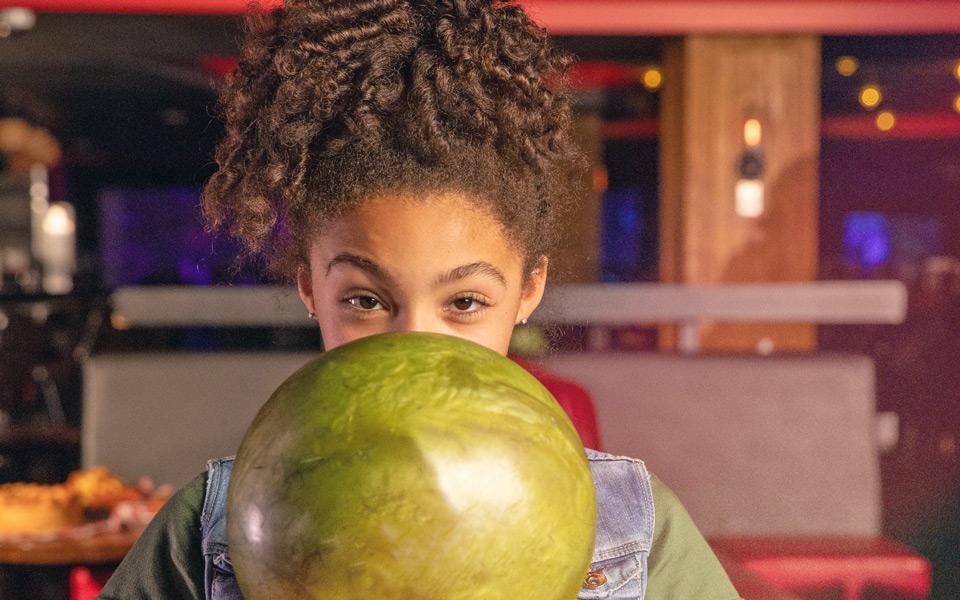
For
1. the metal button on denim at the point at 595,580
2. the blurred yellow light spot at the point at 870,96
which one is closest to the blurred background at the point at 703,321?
the blurred yellow light spot at the point at 870,96

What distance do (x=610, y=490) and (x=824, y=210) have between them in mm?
15406

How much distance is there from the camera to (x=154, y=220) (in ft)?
53.1

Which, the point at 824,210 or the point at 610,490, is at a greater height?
the point at 824,210

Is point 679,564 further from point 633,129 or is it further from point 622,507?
point 633,129

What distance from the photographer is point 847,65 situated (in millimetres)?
9992

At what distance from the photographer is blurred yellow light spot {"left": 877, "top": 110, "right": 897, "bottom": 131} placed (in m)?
13.3

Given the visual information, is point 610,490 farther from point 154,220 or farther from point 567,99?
point 154,220

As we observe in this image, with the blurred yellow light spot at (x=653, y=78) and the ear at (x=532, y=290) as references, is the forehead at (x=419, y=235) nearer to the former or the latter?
the ear at (x=532, y=290)

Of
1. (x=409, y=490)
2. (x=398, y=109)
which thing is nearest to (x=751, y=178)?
(x=398, y=109)

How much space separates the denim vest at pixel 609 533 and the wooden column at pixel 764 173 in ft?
14.5

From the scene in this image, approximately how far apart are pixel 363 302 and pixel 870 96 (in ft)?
40.7

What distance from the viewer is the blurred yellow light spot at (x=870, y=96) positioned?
11703 mm

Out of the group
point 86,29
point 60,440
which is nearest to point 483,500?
point 60,440

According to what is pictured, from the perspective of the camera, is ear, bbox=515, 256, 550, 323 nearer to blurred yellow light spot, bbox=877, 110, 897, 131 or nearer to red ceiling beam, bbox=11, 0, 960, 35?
red ceiling beam, bbox=11, 0, 960, 35
